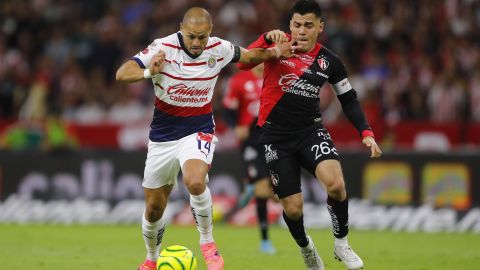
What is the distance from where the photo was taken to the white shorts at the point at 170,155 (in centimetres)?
970

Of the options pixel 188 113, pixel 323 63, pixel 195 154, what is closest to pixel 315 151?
pixel 323 63

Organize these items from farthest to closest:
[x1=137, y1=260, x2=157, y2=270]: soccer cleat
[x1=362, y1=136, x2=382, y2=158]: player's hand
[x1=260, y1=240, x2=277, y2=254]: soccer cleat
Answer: [x1=260, y1=240, x2=277, y2=254]: soccer cleat < [x1=137, y1=260, x2=157, y2=270]: soccer cleat < [x1=362, y1=136, x2=382, y2=158]: player's hand

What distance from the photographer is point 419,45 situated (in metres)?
20.8

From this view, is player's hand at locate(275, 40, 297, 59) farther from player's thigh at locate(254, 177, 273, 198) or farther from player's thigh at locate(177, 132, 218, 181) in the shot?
player's thigh at locate(254, 177, 273, 198)

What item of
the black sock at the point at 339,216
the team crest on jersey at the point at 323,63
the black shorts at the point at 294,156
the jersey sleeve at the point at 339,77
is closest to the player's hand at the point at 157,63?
the black shorts at the point at 294,156

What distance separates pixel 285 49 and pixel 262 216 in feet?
14.1

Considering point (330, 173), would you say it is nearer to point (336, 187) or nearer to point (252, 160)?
point (336, 187)

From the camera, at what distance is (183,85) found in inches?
381

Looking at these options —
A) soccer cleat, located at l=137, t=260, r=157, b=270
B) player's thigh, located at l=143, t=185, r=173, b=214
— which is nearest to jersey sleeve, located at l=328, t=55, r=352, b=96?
player's thigh, located at l=143, t=185, r=173, b=214

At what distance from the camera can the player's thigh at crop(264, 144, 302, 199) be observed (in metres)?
9.57

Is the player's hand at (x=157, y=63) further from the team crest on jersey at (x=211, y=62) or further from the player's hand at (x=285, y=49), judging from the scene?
the player's hand at (x=285, y=49)

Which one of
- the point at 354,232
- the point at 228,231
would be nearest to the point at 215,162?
the point at 228,231

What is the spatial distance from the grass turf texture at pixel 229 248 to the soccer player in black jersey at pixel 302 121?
5.40ft

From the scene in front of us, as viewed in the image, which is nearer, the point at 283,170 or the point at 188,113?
the point at 283,170
